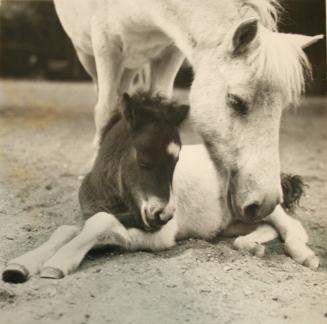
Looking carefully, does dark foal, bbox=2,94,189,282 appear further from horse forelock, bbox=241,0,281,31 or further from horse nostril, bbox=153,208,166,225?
horse forelock, bbox=241,0,281,31

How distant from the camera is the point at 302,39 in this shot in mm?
1166

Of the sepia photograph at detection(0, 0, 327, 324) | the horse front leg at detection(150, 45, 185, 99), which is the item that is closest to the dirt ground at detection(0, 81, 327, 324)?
the sepia photograph at detection(0, 0, 327, 324)

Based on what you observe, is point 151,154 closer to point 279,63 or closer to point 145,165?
point 145,165

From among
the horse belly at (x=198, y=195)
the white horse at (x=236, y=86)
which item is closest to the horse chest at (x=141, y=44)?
the white horse at (x=236, y=86)

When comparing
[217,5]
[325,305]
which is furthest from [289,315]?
[217,5]

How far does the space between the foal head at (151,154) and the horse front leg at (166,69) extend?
4.0 inches

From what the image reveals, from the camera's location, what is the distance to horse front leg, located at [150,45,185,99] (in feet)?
4.13

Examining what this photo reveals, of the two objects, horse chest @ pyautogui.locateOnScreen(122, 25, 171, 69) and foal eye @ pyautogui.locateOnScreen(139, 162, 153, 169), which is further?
horse chest @ pyautogui.locateOnScreen(122, 25, 171, 69)

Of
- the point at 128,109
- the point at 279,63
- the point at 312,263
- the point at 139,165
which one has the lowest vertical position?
the point at 312,263

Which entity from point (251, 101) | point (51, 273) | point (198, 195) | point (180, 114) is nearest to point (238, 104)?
point (251, 101)

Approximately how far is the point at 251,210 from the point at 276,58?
0.33 metres

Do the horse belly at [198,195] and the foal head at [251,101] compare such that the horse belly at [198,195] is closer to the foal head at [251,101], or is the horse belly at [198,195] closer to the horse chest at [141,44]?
the foal head at [251,101]

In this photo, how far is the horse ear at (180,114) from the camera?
1.15 metres

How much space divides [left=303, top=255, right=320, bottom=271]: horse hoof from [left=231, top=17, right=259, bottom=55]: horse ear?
0.48m
